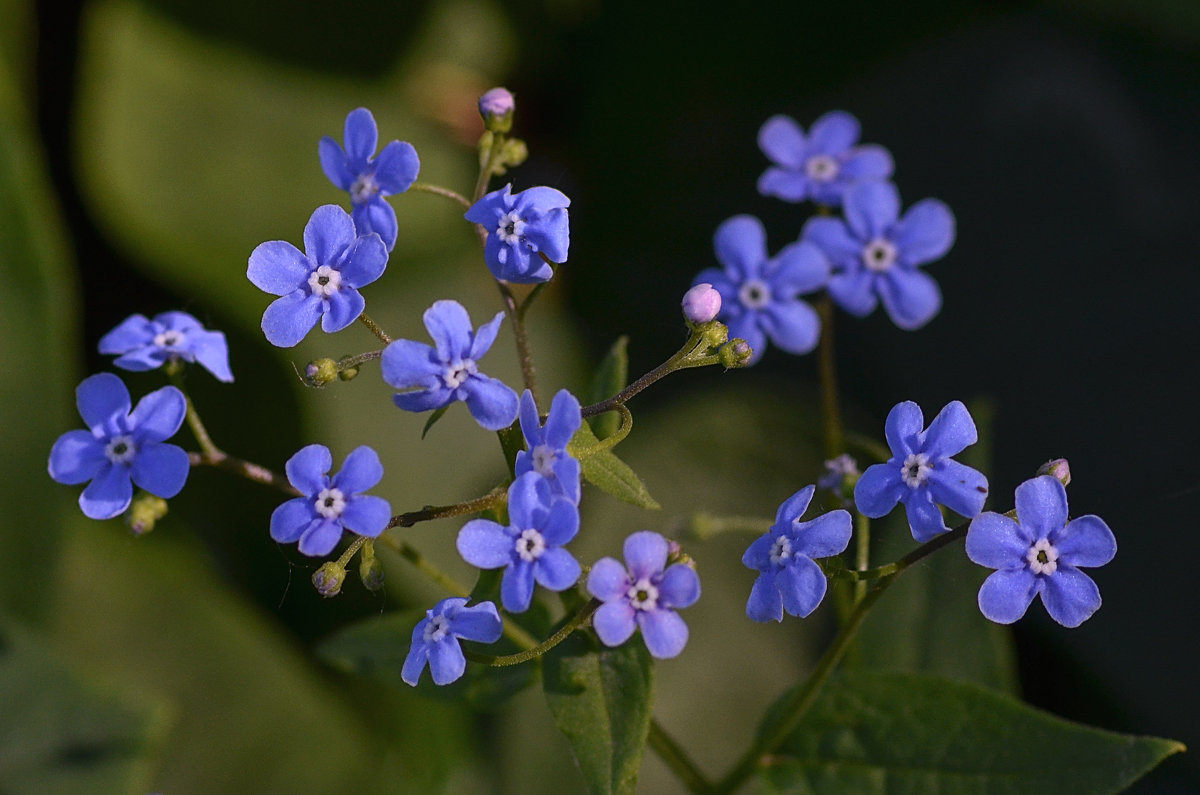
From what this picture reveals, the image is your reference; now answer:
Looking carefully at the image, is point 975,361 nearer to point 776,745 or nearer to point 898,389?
point 898,389

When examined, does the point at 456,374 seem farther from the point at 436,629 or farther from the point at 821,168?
the point at 821,168

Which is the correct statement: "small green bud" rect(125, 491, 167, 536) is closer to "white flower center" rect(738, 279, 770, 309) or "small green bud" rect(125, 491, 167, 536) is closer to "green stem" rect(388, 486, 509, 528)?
"green stem" rect(388, 486, 509, 528)

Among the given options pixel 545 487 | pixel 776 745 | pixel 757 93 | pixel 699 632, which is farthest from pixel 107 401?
pixel 757 93

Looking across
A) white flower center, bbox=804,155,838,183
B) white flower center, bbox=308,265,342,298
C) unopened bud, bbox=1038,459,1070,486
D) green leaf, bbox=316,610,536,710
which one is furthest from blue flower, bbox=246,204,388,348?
white flower center, bbox=804,155,838,183

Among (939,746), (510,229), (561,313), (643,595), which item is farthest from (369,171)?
(561,313)

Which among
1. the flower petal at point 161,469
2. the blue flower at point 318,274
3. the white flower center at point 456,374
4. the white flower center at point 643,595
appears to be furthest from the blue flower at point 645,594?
the flower petal at point 161,469
